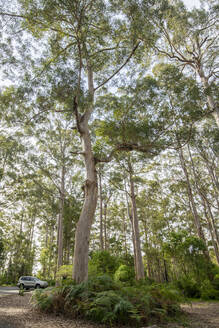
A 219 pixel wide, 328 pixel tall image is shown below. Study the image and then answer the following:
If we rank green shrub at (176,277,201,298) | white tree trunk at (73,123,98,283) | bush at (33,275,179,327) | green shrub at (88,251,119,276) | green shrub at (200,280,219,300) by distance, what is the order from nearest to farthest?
bush at (33,275,179,327) → white tree trunk at (73,123,98,283) → green shrub at (200,280,219,300) → green shrub at (176,277,201,298) → green shrub at (88,251,119,276)

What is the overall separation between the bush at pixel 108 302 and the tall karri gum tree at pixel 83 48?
0.85m

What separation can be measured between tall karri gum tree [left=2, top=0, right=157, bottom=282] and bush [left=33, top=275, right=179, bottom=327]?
85 centimetres

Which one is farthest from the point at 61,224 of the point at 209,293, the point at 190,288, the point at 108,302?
the point at 108,302

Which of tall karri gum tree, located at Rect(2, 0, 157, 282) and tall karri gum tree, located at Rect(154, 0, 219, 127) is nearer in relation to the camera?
tall karri gum tree, located at Rect(2, 0, 157, 282)

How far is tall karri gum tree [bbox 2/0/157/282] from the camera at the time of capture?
6.14m

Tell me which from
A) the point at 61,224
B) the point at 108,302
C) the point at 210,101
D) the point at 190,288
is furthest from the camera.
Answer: the point at 61,224

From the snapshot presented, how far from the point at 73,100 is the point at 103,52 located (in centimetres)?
298

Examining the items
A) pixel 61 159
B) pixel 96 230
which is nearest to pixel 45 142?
pixel 61 159

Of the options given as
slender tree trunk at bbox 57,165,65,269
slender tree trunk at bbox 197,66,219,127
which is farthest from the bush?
slender tree trunk at bbox 57,165,65,269

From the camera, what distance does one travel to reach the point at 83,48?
6.68m

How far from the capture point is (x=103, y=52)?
8586mm

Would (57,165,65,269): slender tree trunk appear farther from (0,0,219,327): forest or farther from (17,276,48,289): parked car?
(17,276,48,289): parked car

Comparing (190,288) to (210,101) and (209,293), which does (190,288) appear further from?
(210,101)

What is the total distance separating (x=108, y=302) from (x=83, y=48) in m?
6.96
